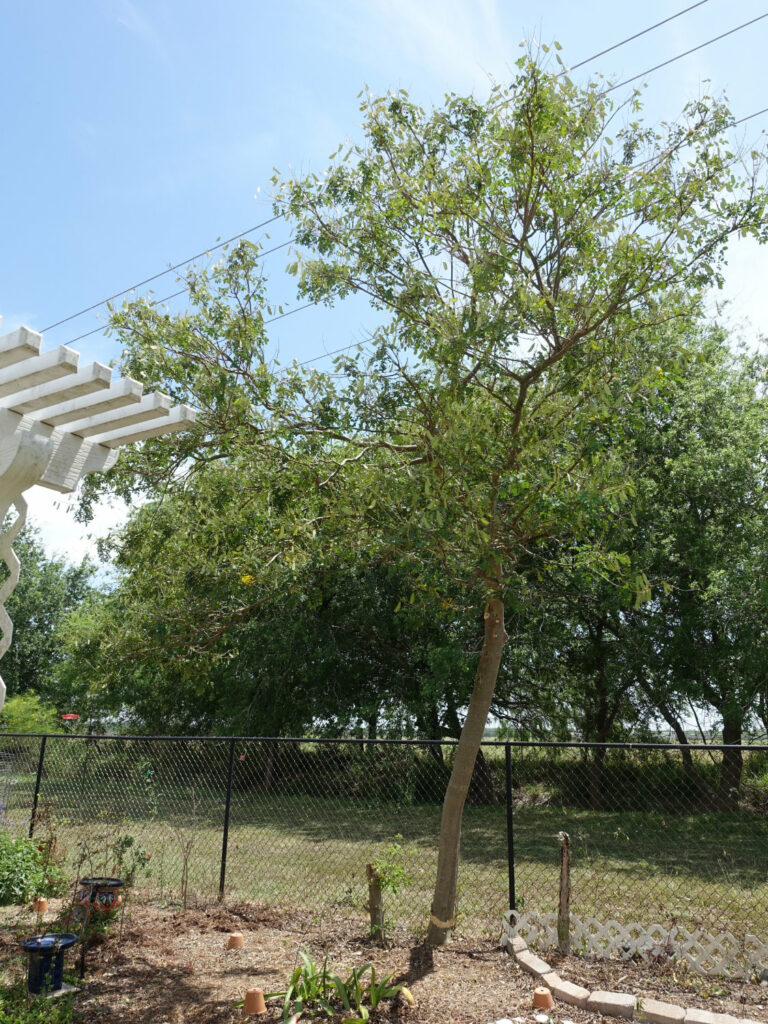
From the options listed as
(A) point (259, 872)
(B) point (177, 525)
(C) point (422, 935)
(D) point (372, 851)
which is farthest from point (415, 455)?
(D) point (372, 851)

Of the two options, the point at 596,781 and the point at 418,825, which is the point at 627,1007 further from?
the point at 596,781

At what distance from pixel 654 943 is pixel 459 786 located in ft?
4.91

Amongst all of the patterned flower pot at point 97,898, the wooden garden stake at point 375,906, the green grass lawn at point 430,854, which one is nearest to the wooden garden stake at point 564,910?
the green grass lawn at point 430,854

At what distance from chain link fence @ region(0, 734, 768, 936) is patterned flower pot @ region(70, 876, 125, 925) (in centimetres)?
57

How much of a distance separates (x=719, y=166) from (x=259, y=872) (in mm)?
8011

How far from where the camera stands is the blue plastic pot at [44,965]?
4.00 m

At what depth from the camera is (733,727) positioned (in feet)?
40.8

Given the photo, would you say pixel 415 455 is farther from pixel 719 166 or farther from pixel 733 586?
pixel 733 586

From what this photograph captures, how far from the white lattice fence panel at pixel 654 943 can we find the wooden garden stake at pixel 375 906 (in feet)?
2.75

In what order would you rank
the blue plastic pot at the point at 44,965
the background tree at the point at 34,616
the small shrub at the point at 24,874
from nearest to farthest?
the blue plastic pot at the point at 44,965 < the small shrub at the point at 24,874 < the background tree at the point at 34,616

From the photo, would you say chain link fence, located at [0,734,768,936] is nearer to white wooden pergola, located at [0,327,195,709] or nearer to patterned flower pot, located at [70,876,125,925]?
patterned flower pot, located at [70,876,125,925]

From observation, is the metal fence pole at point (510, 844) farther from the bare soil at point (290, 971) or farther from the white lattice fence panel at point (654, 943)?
the bare soil at point (290, 971)

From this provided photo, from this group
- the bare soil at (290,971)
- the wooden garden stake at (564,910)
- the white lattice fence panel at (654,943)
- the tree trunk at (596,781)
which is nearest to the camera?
the bare soil at (290,971)

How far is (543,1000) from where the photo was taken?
395cm
